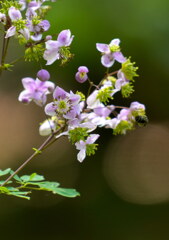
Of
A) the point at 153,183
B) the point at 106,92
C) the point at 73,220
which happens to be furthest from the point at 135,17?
the point at 106,92

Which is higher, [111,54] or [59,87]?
[111,54]

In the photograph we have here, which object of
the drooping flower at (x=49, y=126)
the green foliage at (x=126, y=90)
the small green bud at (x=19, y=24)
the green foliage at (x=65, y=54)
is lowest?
the drooping flower at (x=49, y=126)

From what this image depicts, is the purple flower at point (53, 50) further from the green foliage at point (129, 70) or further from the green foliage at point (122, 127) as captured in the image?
the green foliage at point (122, 127)

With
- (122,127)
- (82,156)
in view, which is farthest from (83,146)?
(122,127)

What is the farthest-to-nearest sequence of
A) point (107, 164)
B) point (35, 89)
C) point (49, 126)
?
1. point (107, 164)
2. point (49, 126)
3. point (35, 89)

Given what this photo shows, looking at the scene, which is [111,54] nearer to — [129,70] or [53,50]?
[129,70]

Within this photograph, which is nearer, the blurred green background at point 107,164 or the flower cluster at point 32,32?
the flower cluster at point 32,32

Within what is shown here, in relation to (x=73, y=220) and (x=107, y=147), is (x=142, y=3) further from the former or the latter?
(x=73, y=220)

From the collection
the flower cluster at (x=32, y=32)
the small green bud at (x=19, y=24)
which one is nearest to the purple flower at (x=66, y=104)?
the flower cluster at (x=32, y=32)

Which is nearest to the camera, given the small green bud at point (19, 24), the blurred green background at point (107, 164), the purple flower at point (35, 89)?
the small green bud at point (19, 24)
